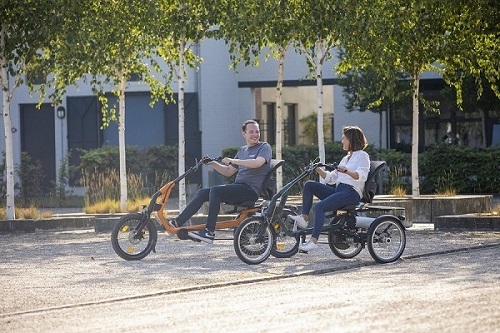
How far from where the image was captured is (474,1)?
775 inches

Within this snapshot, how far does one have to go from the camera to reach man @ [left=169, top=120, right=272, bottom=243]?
598 inches

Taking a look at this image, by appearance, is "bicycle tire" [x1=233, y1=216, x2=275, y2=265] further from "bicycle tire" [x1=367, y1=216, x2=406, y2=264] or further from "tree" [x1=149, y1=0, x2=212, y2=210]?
"tree" [x1=149, y1=0, x2=212, y2=210]

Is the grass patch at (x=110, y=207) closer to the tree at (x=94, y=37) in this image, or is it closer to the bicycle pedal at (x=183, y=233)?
the tree at (x=94, y=37)

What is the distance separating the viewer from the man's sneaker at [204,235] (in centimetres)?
1508

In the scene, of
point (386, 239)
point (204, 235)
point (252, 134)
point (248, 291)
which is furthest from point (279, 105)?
point (248, 291)

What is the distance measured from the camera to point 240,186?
50.3ft

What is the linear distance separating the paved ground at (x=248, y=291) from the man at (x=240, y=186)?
426mm

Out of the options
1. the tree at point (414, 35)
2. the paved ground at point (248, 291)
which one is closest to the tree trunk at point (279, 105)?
the tree at point (414, 35)

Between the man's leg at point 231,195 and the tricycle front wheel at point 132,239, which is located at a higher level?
the man's leg at point 231,195

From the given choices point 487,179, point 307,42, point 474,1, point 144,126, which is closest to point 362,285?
point 474,1

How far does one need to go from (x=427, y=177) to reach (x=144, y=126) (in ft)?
36.4

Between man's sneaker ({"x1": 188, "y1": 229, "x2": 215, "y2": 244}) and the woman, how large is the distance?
97 centimetres

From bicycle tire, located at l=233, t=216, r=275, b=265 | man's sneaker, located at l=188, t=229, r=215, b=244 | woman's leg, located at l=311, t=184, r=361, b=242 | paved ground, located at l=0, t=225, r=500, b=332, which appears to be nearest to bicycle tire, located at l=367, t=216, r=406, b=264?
paved ground, located at l=0, t=225, r=500, b=332

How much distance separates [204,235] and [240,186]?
707 mm
